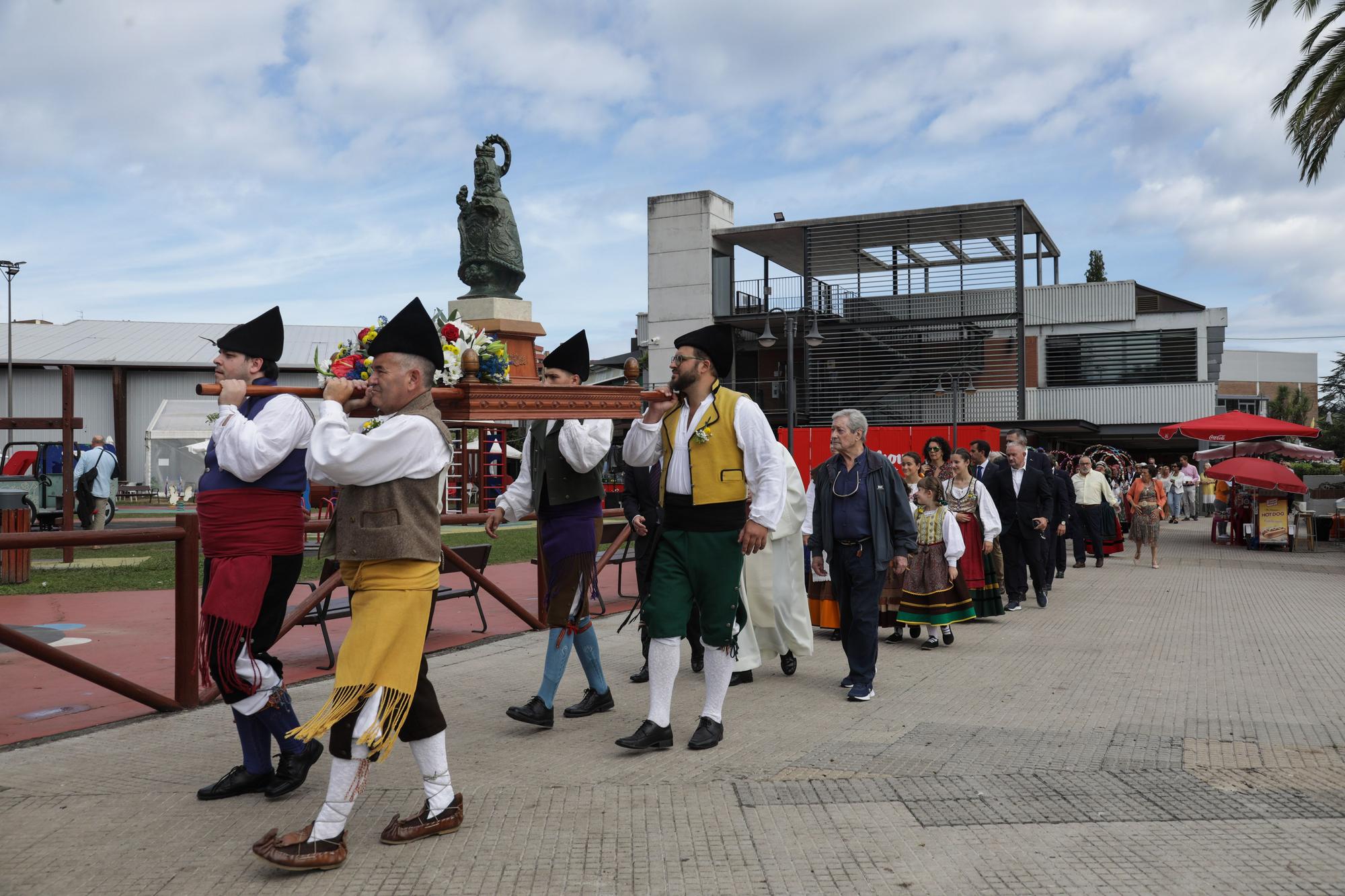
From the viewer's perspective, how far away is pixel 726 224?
40375 millimetres

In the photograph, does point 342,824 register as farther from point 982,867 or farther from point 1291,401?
point 1291,401

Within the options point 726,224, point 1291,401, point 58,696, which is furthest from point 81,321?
point 1291,401

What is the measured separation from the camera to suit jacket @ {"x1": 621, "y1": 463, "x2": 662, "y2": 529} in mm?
8648

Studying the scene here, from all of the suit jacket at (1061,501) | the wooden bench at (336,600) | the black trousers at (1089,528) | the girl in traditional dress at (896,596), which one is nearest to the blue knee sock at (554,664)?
the wooden bench at (336,600)

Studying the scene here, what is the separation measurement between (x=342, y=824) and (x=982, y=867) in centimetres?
231

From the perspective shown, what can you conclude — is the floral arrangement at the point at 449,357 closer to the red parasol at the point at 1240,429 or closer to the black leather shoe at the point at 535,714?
the black leather shoe at the point at 535,714

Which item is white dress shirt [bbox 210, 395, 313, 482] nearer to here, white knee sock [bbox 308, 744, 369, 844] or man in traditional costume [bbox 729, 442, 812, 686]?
white knee sock [bbox 308, 744, 369, 844]

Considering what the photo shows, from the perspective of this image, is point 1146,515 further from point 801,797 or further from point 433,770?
point 433,770

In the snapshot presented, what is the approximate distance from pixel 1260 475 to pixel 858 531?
16.2m

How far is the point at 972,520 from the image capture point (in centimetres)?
1058

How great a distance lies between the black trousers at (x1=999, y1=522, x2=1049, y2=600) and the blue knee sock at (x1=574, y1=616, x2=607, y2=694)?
7.15m

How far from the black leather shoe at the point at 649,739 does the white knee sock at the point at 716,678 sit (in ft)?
1.03

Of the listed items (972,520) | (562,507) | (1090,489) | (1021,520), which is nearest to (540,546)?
(562,507)

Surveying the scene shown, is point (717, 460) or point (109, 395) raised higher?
point (109, 395)
